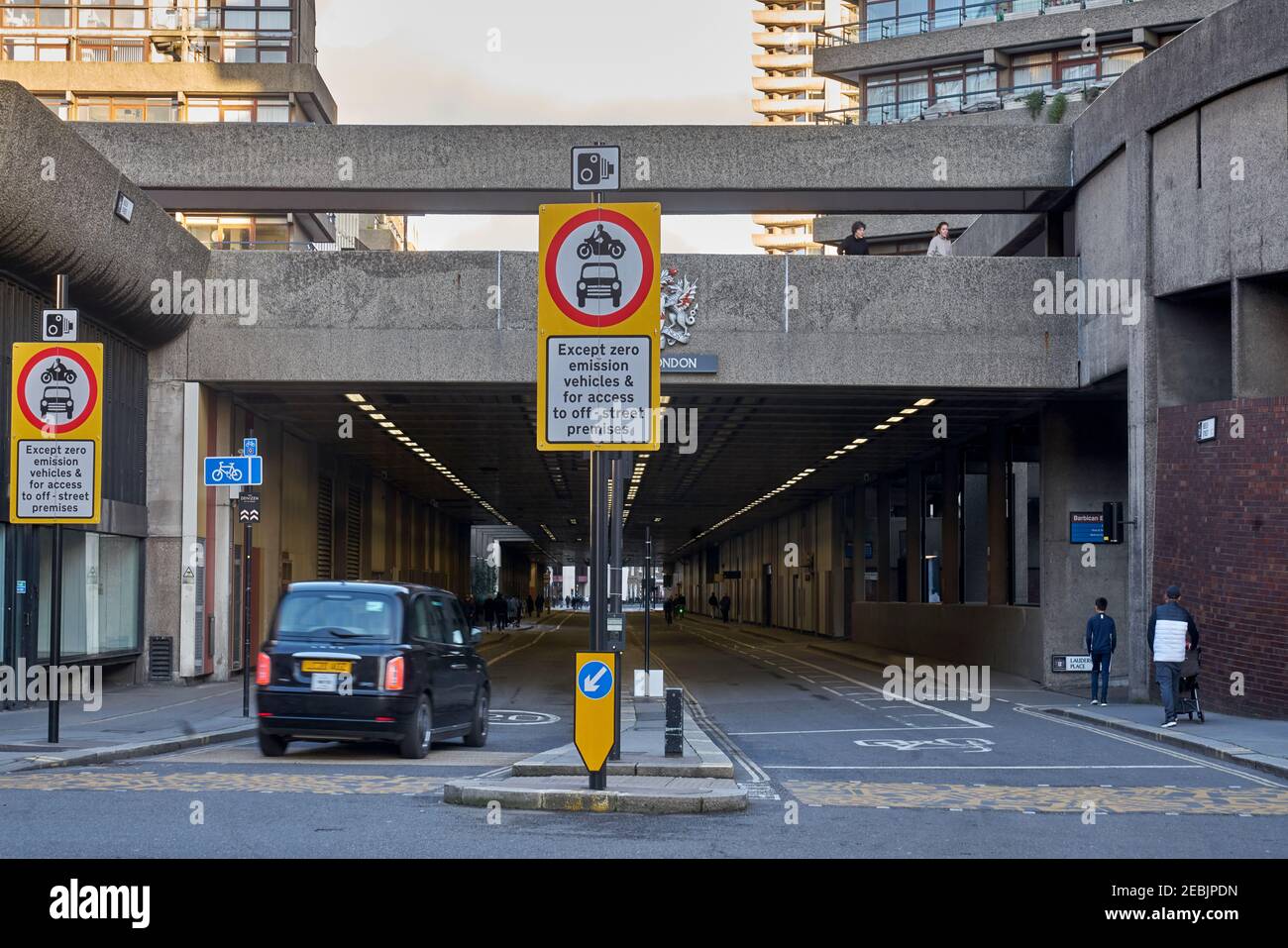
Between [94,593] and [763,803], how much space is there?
15762 millimetres

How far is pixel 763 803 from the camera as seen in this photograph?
39.4ft

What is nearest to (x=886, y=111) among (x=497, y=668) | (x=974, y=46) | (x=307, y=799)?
(x=974, y=46)

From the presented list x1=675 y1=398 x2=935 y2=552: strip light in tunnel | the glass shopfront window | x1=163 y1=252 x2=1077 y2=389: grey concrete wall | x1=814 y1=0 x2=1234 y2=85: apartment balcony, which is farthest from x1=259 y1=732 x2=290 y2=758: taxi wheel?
x1=814 y1=0 x2=1234 y2=85: apartment balcony

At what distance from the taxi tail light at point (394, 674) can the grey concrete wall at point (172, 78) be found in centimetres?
4119

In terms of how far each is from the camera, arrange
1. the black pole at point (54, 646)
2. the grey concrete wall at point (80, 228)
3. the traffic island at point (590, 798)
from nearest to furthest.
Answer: the traffic island at point (590, 798) < the black pole at point (54, 646) < the grey concrete wall at point (80, 228)

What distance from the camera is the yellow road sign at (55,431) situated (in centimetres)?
1551

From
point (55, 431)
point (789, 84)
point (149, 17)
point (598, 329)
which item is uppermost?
point (789, 84)

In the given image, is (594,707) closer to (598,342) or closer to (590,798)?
(590,798)

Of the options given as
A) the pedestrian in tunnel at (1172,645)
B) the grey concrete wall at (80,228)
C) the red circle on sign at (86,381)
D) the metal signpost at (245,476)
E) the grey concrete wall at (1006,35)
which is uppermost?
the grey concrete wall at (1006,35)

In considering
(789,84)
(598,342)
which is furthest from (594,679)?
(789,84)

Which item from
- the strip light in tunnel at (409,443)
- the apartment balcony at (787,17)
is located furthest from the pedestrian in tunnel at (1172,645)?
the apartment balcony at (787,17)

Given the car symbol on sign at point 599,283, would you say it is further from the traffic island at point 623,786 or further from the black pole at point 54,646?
the black pole at point 54,646

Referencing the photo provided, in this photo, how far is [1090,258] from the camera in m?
26.3
